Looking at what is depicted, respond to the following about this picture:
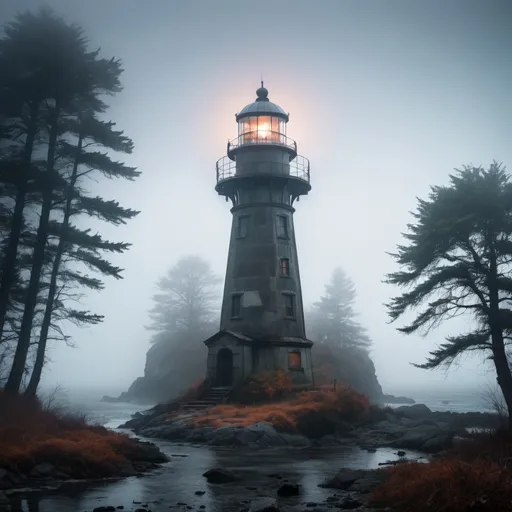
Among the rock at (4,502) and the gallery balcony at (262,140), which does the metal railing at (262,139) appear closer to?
the gallery balcony at (262,140)

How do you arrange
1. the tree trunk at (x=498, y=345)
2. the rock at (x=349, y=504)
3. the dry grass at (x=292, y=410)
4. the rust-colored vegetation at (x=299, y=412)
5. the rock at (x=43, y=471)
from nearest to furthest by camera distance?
the rock at (x=349, y=504) < the rock at (x=43, y=471) < the tree trunk at (x=498, y=345) < the dry grass at (x=292, y=410) < the rust-colored vegetation at (x=299, y=412)

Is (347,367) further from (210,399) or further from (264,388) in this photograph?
(210,399)

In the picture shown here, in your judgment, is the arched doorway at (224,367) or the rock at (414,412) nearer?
the arched doorway at (224,367)

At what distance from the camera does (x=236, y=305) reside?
38.6m

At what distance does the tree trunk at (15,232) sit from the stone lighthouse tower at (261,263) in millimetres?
17624

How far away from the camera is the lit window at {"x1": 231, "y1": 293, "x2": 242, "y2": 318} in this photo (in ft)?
125

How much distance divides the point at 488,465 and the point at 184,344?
56.5 metres

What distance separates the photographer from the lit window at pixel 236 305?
125 feet

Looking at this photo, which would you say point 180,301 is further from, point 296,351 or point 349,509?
point 349,509

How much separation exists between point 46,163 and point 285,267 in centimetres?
1989

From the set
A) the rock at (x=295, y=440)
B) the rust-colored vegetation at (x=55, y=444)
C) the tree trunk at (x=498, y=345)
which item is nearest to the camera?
the rust-colored vegetation at (x=55, y=444)

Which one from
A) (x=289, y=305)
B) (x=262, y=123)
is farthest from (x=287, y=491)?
(x=262, y=123)

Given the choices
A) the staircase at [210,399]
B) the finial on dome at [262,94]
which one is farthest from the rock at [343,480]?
the finial on dome at [262,94]

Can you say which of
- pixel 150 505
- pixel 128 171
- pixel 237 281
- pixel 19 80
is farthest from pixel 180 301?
pixel 150 505
